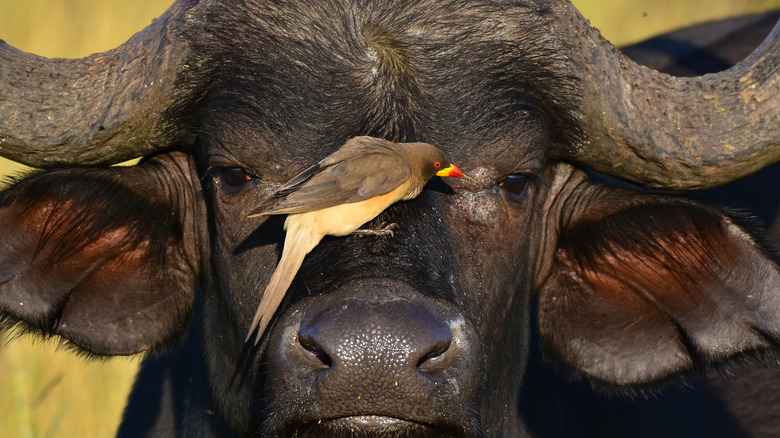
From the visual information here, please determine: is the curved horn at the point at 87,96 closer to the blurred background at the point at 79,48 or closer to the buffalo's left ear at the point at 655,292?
the buffalo's left ear at the point at 655,292

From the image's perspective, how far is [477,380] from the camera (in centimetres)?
292

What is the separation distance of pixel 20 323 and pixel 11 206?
A: 0.47m

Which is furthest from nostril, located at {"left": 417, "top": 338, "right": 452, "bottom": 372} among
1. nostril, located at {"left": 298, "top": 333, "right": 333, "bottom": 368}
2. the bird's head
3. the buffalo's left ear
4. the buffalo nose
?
the buffalo's left ear

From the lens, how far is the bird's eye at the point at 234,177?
3434mm

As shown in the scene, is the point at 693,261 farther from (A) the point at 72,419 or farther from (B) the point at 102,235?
(A) the point at 72,419

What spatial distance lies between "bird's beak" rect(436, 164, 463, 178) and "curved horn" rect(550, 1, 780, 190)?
24.5 inches

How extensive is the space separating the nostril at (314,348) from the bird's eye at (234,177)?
0.89 meters

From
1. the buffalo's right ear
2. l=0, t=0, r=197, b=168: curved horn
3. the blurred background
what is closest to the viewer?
l=0, t=0, r=197, b=168: curved horn

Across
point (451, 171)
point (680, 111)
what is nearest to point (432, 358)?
point (451, 171)

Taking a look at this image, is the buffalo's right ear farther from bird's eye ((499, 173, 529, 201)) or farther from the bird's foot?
bird's eye ((499, 173, 529, 201))

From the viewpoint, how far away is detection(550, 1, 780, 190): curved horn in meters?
3.36

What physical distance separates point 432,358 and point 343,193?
0.58 metres

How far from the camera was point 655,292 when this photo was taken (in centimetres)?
394

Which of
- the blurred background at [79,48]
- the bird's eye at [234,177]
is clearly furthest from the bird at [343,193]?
the blurred background at [79,48]
